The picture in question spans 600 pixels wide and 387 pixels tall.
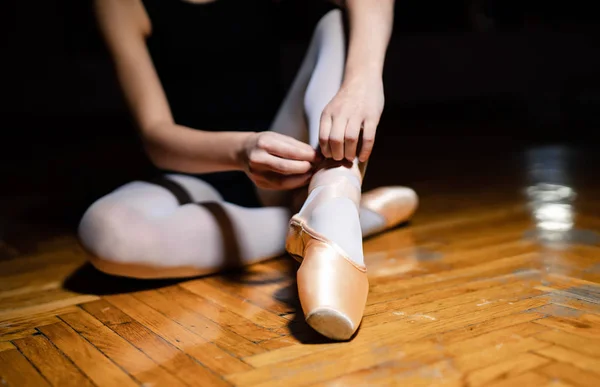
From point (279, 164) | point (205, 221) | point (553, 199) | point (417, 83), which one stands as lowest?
point (417, 83)

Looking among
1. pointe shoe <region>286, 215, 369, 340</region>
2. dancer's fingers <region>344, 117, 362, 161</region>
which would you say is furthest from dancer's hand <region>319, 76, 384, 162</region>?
pointe shoe <region>286, 215, 369, 340</region>

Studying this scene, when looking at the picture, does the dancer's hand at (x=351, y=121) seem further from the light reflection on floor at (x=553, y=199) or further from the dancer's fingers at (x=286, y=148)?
the light reflection on floor at (x=553, y=199)

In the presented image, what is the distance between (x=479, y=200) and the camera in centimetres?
126

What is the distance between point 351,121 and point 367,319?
8.5 inches

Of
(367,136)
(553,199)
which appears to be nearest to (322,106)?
(367,136)

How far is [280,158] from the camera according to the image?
0.73m

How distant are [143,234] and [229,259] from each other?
5.0 inches

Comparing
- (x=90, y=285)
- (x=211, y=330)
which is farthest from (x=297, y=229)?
(x=90, y=285)

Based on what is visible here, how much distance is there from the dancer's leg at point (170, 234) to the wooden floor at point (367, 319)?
0.03 metres

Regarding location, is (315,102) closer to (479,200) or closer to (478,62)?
(479,200)

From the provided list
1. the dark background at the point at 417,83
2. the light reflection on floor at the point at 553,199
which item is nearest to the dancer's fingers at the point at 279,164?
the light reflection on floor at the point at 553,199

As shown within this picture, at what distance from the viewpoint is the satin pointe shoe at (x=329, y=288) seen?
588 mm

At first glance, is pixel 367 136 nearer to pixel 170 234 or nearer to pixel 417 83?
pixel 170 234

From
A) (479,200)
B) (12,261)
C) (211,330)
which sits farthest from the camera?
(479,200)
